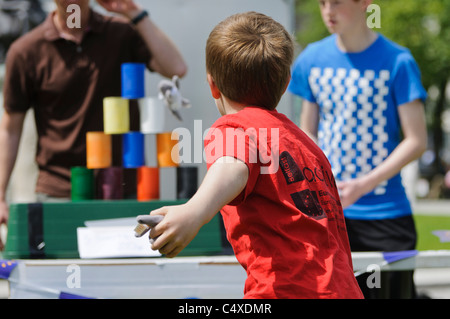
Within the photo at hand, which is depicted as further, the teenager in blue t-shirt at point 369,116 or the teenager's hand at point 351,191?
A: the teenager in blue t-shirt at point 369,116

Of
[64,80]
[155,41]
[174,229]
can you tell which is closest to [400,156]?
[155,41]

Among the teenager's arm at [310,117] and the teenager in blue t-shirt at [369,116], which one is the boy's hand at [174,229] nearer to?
the teenager in blue t-shirt at [369,116]

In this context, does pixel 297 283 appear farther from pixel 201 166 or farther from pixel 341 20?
pixel 201 166

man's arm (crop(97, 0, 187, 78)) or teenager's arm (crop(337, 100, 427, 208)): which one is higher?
man's arm (crop(97, 0, 187, 78))

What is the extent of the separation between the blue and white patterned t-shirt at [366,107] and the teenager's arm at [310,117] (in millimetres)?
59

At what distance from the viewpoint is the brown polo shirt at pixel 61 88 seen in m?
3.11

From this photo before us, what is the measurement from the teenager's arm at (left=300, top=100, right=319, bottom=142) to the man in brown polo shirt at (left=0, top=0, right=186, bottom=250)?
28.6 inches

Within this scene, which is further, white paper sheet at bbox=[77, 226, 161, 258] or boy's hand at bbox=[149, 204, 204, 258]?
white paper sheet at bbox=[77, 226, 161, 258]

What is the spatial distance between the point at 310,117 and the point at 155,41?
0.81 m

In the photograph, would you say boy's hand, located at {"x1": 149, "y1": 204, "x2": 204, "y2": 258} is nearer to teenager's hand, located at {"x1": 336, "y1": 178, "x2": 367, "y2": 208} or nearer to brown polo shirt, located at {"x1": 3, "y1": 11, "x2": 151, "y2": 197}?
teenager's hand, located at {"x1": 336, "y1": 178, "x2": 367, "y2": 208}

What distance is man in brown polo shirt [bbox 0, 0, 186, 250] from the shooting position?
3107mm

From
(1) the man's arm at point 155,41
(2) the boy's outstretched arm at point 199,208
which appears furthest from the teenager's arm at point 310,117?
(2) the boy's outstretched arm at point 199,208

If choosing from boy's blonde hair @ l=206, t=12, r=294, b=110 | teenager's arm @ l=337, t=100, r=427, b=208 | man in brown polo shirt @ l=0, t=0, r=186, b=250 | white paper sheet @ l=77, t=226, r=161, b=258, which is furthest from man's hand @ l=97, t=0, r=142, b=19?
boy's blonde hair @ l=206, t=12, r=294, b=110

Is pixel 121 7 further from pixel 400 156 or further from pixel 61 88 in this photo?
pixel 400 156
